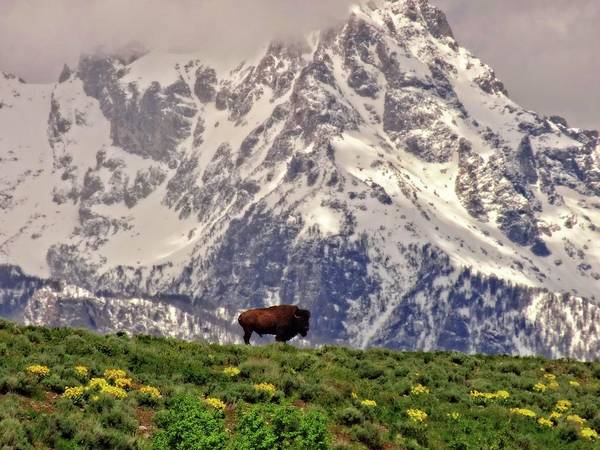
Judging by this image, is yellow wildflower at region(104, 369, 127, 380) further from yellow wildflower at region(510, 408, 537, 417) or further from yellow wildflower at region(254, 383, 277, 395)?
yellow wildflower at region(510, 408, 537, 417)

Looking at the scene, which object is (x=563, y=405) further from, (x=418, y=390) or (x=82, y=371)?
(x=82, y=371)

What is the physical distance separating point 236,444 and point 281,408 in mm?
2296

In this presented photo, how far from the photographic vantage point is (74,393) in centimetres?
3222

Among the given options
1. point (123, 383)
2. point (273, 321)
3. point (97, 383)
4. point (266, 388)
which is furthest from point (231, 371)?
point (273, 321)

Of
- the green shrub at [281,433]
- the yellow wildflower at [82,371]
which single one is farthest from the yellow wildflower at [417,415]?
the yellow wildflower at [82,371]

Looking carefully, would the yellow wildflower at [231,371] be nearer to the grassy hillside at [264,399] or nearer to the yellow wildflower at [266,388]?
the grassy hillside at [264,399]

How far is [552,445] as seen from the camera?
35.5m

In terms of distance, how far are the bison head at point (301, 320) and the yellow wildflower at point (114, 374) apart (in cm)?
1910

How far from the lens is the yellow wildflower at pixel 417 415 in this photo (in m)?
36.3

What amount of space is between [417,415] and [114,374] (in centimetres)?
1066

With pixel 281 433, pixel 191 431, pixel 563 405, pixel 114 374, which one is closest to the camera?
pixel 191 431

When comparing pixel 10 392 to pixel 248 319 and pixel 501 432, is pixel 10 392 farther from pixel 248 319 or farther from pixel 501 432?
pixel 248 319

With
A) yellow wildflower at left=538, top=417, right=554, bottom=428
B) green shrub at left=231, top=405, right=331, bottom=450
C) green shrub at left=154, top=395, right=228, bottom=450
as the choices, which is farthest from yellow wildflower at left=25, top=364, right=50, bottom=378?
yellow wildflower at left=538, top=417, right=554, bottom=428

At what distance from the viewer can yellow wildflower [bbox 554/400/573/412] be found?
3988 cm
